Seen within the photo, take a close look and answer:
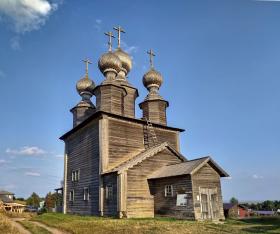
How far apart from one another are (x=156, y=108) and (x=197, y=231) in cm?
1957

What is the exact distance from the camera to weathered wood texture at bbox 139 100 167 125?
32.6 metres

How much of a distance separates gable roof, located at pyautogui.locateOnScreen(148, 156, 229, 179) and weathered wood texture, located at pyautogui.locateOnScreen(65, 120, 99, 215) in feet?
16.5

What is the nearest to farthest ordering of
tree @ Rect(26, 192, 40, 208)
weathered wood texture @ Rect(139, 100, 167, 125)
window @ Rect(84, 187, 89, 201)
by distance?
1. window @ Rect(84, 187, 89, 201)
2. weathered wood texture @ Rect(139, 100, 167, 125)
3. tree @ Rect(26, 192, 40, 208)

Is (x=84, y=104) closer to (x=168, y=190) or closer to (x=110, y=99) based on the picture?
(x=110, y=99)

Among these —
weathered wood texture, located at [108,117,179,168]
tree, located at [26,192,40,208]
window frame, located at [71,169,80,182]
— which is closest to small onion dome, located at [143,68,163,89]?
weathered wood texture, located at [108,117,179,168]

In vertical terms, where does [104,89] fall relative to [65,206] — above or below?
above

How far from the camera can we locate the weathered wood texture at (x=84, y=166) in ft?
83.3

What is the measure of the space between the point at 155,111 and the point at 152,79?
4202 millimetres

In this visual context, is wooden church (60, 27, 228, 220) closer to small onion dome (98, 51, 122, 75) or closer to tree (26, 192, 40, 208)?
small onion dome (98, 51, 122, 75)

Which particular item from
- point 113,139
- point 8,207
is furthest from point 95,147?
point 8,207

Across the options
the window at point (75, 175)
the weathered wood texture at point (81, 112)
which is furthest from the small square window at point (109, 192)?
the weathered wood texture at point (81, 112)

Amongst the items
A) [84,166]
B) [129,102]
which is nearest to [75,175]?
[84,166]

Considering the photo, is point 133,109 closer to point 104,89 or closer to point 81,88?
point 104,89

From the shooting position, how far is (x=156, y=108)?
32875 millimetres
